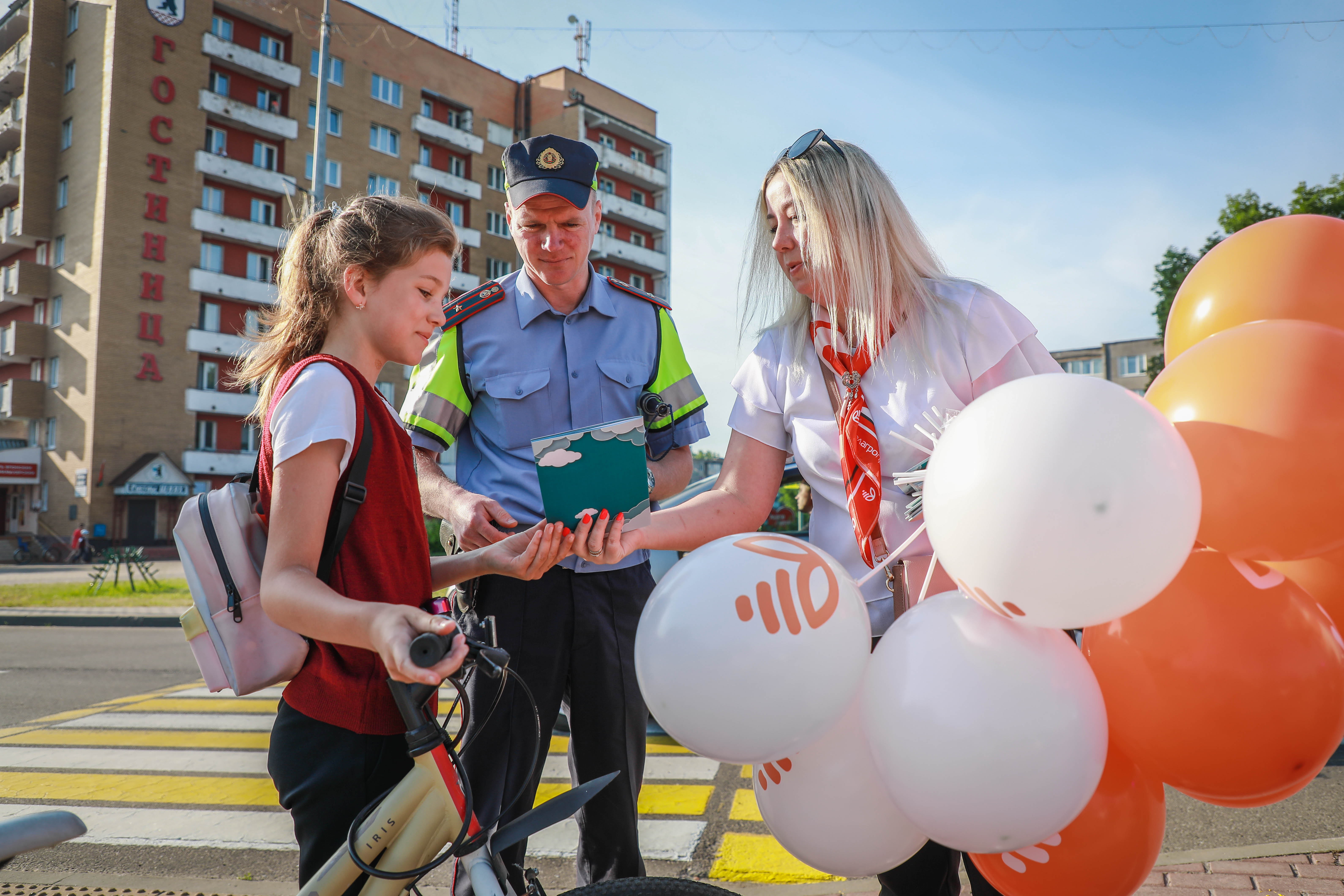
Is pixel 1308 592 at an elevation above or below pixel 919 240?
below

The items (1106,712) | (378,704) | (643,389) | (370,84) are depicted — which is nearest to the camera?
(1106,712)

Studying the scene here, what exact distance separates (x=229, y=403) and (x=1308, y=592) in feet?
111

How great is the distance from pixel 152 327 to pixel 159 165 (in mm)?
5684

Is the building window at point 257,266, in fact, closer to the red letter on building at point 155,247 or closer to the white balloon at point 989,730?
the red letter on building at point 155,247

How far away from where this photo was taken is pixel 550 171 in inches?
89.4

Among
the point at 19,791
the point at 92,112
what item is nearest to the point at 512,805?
the point at 19,791

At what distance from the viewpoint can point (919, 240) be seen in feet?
5.88

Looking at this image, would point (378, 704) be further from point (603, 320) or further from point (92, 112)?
point (92, 112)

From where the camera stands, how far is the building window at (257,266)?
103 feet

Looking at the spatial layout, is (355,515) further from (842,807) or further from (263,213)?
(263,213)

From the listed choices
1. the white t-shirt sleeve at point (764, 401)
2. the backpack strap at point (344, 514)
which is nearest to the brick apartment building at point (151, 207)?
the white t-shirt sleeve at point (764, 401)

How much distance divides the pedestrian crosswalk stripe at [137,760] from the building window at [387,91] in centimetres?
3444

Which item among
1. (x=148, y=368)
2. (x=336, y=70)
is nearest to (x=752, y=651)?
(x=148, y=368)

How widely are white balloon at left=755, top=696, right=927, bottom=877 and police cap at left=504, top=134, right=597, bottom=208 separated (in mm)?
1574
